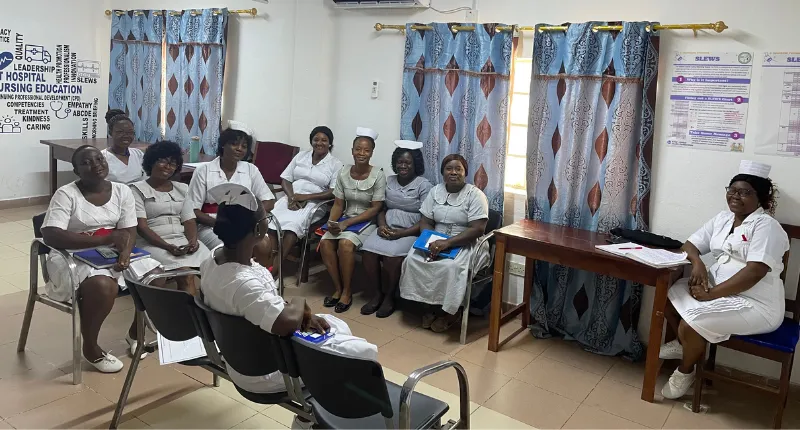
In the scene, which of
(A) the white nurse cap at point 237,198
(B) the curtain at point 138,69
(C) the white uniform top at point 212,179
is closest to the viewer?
(A) the white nurse cap at point 237,198

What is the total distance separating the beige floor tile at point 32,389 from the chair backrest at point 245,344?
1167 millimetres

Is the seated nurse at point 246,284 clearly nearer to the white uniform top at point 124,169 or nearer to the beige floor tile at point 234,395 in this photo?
the beige floor tile at point 234,395

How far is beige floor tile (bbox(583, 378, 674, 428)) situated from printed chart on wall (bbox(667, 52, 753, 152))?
1345mm

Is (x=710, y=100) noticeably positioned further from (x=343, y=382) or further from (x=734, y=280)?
(x=343, y=382)

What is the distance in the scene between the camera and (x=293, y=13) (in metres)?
5.19

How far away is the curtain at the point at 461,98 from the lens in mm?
4074

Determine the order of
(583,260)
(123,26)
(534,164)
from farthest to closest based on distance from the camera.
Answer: (123,26) < (534,164) < (583,260)

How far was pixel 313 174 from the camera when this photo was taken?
4.68m

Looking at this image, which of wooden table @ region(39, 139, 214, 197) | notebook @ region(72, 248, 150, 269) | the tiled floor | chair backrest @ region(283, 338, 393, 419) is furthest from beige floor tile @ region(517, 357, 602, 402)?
wooden table @ region(39, 139, 214, 197)

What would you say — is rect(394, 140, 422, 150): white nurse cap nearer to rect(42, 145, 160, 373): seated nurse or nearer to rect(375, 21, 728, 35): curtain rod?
rect(375, 21, 728, 35): curtain rod

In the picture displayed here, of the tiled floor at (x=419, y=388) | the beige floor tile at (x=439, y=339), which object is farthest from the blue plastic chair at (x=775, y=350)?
the beige floor tile at (x=439, y=339)

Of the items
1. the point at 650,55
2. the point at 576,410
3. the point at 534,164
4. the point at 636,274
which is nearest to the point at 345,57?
the point at 534,164

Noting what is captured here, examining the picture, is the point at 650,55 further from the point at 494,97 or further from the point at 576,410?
the point at 576,410

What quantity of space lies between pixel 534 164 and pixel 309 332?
224cm
